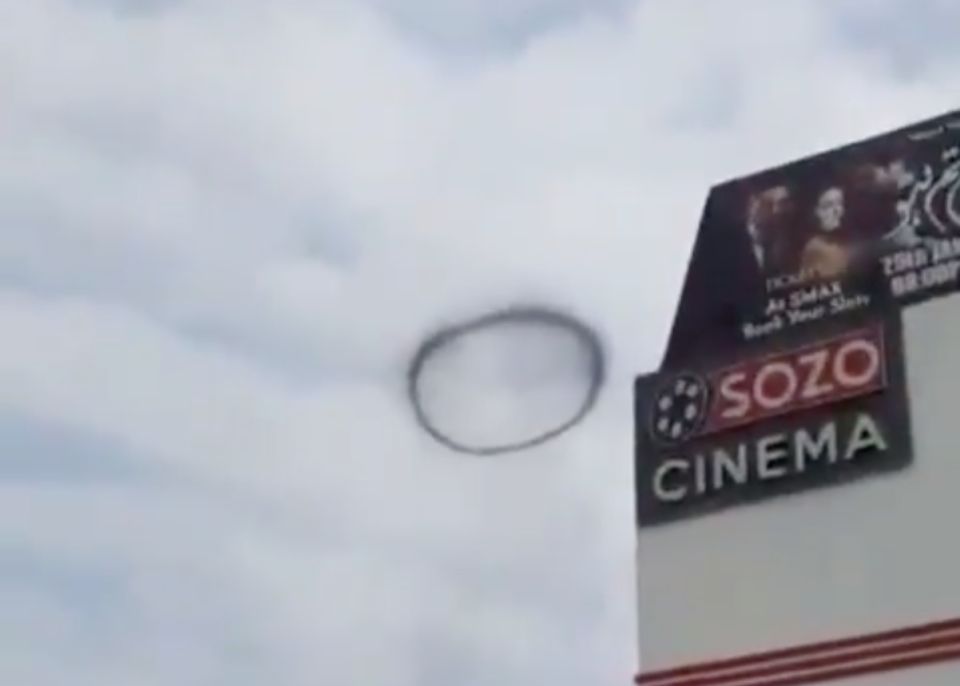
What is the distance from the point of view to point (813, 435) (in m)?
24.0

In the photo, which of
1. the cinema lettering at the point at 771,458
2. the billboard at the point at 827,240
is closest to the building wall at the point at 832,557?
the cinema lettering at the point at 771,458

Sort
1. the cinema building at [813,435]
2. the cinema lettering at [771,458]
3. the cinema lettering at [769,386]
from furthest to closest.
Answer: the cinema lettering at [769,386] < the cinema lettering at [771,458] < the cinema building at [813,435]

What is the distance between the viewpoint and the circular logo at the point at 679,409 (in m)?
24.9

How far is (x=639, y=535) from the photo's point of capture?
24.5 metres

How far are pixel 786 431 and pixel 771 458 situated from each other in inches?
14.0

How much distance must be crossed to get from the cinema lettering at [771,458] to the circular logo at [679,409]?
0.32 meters

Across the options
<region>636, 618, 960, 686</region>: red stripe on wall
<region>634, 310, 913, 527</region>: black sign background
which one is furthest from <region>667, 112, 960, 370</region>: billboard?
<region>636, 618, 960, 686</region>: red stripe on wall

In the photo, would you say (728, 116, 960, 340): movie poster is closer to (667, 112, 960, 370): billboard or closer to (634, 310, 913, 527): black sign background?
(667, 112, 960, 370): billboard

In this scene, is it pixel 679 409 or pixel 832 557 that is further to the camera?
pixel 679 409

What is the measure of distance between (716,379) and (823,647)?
3.64m

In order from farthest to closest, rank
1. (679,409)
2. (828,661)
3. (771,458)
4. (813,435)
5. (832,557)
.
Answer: (679,409), (771,458), (813,435), (832,557), (828,661)

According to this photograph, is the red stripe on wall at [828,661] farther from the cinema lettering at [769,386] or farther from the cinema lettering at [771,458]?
the cinema lettering at [769,386]

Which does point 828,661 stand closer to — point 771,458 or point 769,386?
point 771,458

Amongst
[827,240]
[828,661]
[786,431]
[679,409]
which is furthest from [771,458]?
[827,240]
